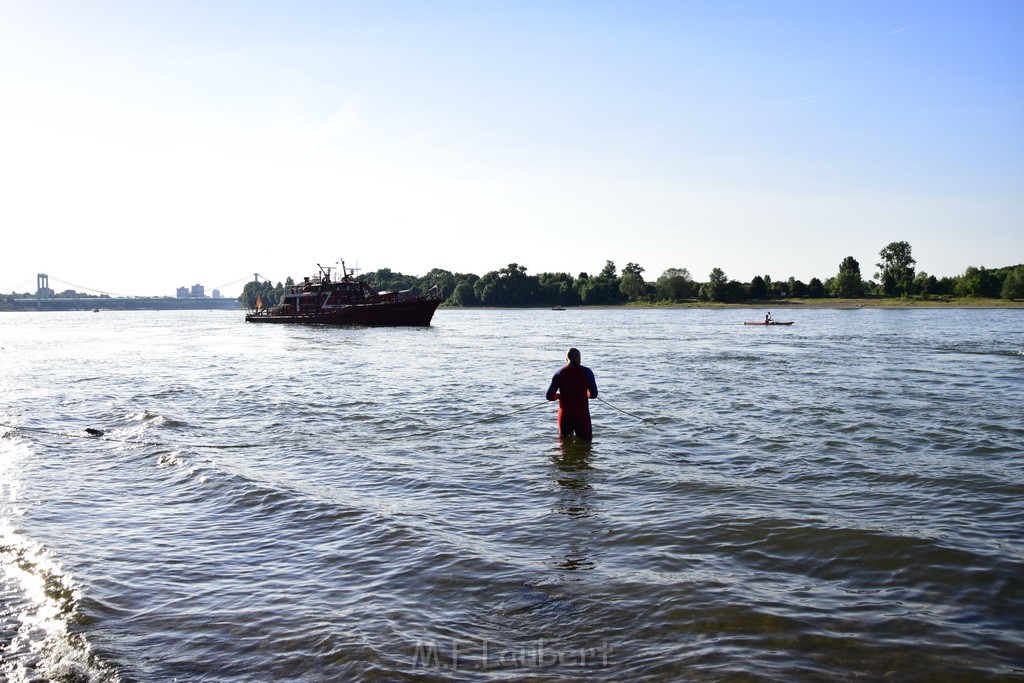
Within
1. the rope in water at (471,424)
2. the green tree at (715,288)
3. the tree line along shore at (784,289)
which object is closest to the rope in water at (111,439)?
the rope in water at (471,424)

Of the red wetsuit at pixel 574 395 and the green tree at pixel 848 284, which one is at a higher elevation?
the green tree at pixel 848 284

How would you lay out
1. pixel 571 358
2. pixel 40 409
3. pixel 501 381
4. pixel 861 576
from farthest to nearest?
1. pixel 501 381
2. pixel 40 409
3. pixel 571 358
4. pixel 861 576

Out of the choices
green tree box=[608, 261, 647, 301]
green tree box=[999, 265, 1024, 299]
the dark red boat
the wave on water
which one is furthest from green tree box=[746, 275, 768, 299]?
the wave on water

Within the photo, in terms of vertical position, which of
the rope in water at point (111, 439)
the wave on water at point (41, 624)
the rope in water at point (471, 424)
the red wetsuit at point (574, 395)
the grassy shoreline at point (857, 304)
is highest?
the grassy shoreline at point (857, 304)

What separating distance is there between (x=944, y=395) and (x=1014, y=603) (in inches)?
666

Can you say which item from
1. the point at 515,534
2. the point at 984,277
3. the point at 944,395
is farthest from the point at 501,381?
the point at 984,277

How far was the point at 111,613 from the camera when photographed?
260 inches

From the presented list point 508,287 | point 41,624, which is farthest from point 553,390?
point 508,287

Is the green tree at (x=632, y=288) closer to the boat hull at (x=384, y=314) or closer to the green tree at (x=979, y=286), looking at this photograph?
the green tree at (x=979, y=286)

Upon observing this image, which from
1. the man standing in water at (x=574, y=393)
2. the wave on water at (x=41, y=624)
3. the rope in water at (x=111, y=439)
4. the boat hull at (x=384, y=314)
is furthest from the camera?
the boat hull at (x=384, y=314)

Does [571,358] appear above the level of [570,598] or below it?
above

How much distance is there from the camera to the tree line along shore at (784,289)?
149 metres

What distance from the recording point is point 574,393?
43.9 ft

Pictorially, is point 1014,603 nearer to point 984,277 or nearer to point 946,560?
point 946,560
